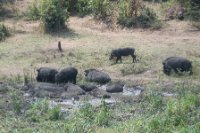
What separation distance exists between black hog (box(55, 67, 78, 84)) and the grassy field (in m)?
0.90

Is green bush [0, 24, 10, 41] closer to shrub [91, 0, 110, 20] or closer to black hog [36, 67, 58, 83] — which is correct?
shrub [91, 0, 110, 20]

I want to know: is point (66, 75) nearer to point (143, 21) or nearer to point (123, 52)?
point (123, 52)

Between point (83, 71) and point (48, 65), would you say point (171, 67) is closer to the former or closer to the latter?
point (83, 71)

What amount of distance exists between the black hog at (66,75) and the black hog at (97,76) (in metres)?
0.39

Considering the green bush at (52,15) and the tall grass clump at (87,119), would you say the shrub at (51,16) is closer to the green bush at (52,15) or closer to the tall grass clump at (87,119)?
the green bush at (52,15)

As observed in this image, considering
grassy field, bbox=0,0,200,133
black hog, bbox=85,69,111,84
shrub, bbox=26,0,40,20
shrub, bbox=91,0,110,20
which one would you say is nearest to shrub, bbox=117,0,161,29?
grassy field, bbox=0,0,200,133

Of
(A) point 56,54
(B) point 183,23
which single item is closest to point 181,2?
(B) point 183,23

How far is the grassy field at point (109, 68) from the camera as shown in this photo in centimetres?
977

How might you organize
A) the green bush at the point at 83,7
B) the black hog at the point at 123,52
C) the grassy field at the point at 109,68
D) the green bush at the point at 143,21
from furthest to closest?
the green bush at the point at 83,7
the green bush at the point at 143,21
the black hog at the point at 123,52
the grassy field at the point at 109,68

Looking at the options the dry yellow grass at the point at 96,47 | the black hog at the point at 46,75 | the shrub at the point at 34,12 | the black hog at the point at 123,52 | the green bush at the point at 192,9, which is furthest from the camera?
the shrub at the point at 34,12

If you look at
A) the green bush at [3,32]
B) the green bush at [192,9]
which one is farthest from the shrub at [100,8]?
the green bush at [3,32]

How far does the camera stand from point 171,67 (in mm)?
13766

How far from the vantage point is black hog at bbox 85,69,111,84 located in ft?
44.0

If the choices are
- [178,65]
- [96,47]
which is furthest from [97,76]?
[96,47]
